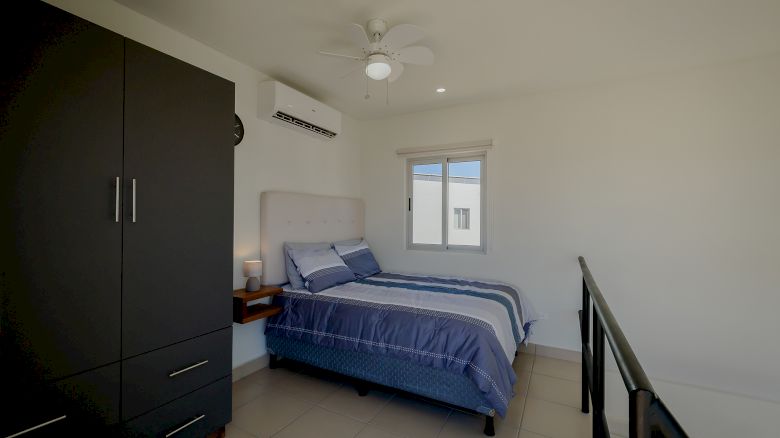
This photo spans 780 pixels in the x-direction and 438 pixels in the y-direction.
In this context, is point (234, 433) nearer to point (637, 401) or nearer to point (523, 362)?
point (637, 401)

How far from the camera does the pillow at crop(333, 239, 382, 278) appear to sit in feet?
11.3

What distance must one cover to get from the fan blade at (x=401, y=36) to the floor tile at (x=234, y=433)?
250 cm

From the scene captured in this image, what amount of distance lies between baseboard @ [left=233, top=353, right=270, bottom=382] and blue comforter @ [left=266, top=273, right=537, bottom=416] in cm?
32

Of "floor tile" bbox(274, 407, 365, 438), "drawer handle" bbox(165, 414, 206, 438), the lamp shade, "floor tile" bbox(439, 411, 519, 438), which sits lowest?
"floor tile" bbox(274, 407, 365, 438)

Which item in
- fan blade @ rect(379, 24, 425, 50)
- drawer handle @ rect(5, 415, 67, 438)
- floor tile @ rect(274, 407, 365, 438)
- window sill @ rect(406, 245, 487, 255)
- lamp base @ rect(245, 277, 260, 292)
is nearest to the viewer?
drawer handle @ rect(5, 415, 67, 438)

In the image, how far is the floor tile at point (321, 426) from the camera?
79.0 inches

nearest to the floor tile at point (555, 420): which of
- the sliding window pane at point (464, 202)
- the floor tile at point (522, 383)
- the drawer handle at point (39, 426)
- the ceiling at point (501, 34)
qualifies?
the floor tile at point (522, 383)

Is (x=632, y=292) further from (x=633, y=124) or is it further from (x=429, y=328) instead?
(x=429, y=328)

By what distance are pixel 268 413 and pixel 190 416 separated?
0.58m

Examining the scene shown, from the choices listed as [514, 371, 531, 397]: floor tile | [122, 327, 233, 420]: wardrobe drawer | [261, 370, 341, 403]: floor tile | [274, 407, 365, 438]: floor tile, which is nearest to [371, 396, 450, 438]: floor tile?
[274, 407, 365, 438]: floor tile

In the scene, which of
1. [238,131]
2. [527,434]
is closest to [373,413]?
[527,434]

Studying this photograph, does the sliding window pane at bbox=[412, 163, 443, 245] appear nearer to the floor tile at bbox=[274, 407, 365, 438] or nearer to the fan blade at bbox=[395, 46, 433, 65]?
the fan blade at bbox=[395, 46, 433, 65]

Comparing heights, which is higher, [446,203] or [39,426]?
[446,203]

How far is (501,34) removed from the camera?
2.26 m
